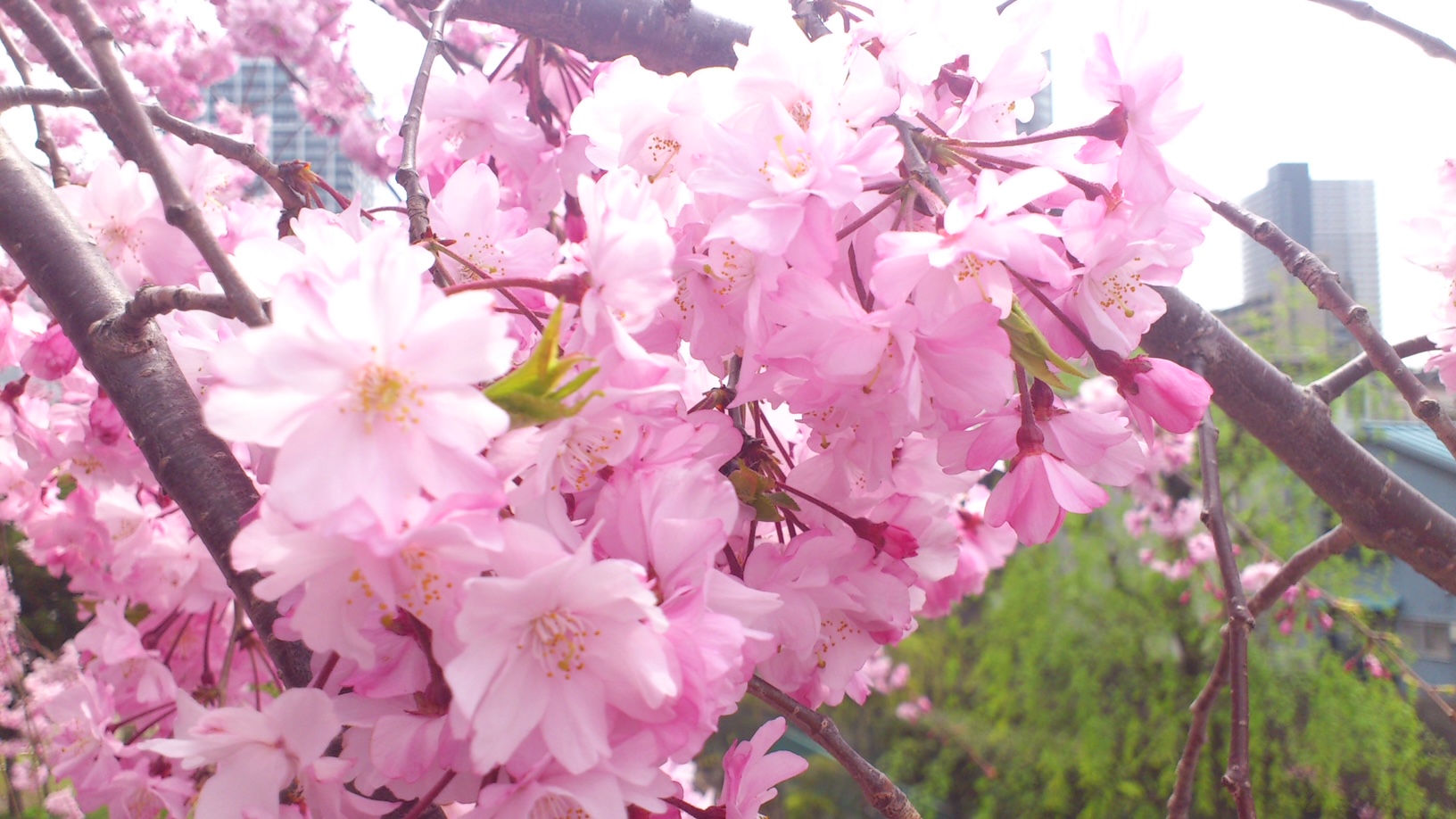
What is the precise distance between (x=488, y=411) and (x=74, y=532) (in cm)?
109

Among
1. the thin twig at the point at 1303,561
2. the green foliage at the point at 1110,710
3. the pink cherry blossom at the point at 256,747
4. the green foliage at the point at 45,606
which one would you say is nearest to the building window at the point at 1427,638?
the green foliage at the point at 1110,710

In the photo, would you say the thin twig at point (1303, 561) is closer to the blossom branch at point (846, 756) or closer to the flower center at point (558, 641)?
the blossom branch at point (846, 756)

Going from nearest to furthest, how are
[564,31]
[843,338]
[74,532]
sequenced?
[843,338]
[564,31]
[74,532]

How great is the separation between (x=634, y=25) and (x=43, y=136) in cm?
66

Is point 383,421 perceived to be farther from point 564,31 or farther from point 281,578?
point 564,31

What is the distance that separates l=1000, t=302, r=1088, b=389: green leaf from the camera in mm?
451

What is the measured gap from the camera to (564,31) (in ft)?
3.28

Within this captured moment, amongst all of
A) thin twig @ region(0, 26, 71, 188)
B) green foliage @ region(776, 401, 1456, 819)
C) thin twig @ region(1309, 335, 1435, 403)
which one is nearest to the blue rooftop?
thin twig @ region(1309, 335, 1435, 403)

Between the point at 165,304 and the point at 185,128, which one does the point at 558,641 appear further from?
the point at 185,128

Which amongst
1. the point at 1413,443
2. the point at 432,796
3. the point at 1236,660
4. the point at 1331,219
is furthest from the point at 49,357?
the point at 1413,443

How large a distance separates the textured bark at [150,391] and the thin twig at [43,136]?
0.25m

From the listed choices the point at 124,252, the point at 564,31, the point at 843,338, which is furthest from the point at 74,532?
the point at 843,338

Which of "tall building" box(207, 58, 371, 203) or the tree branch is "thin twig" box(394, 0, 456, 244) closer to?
the tree branch

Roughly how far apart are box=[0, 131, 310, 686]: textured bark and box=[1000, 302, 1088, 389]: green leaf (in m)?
0.44
